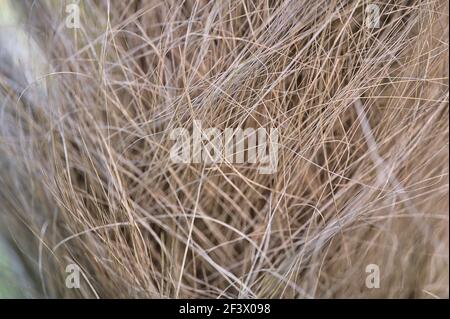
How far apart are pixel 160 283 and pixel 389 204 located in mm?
361

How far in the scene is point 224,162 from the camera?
23.7 inches

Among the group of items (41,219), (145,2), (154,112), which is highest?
(145,2)

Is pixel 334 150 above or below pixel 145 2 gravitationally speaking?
below

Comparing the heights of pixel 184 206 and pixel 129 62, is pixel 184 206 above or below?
below

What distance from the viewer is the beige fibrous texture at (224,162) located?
588 millimetres

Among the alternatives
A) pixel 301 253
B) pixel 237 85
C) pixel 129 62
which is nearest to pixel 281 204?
pixel 301 253

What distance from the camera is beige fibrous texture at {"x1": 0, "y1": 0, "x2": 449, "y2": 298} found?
1.93ft

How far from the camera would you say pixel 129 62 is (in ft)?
1.95

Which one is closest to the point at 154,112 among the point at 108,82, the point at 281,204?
the point at 108,82

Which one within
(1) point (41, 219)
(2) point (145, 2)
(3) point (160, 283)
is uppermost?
(2) point (145, 2)

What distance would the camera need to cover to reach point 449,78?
2.02 feet

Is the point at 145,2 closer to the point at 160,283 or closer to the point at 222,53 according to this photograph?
the point at 222,53

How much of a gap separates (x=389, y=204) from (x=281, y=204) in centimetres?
16

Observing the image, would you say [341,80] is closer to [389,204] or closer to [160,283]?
[389,204]
